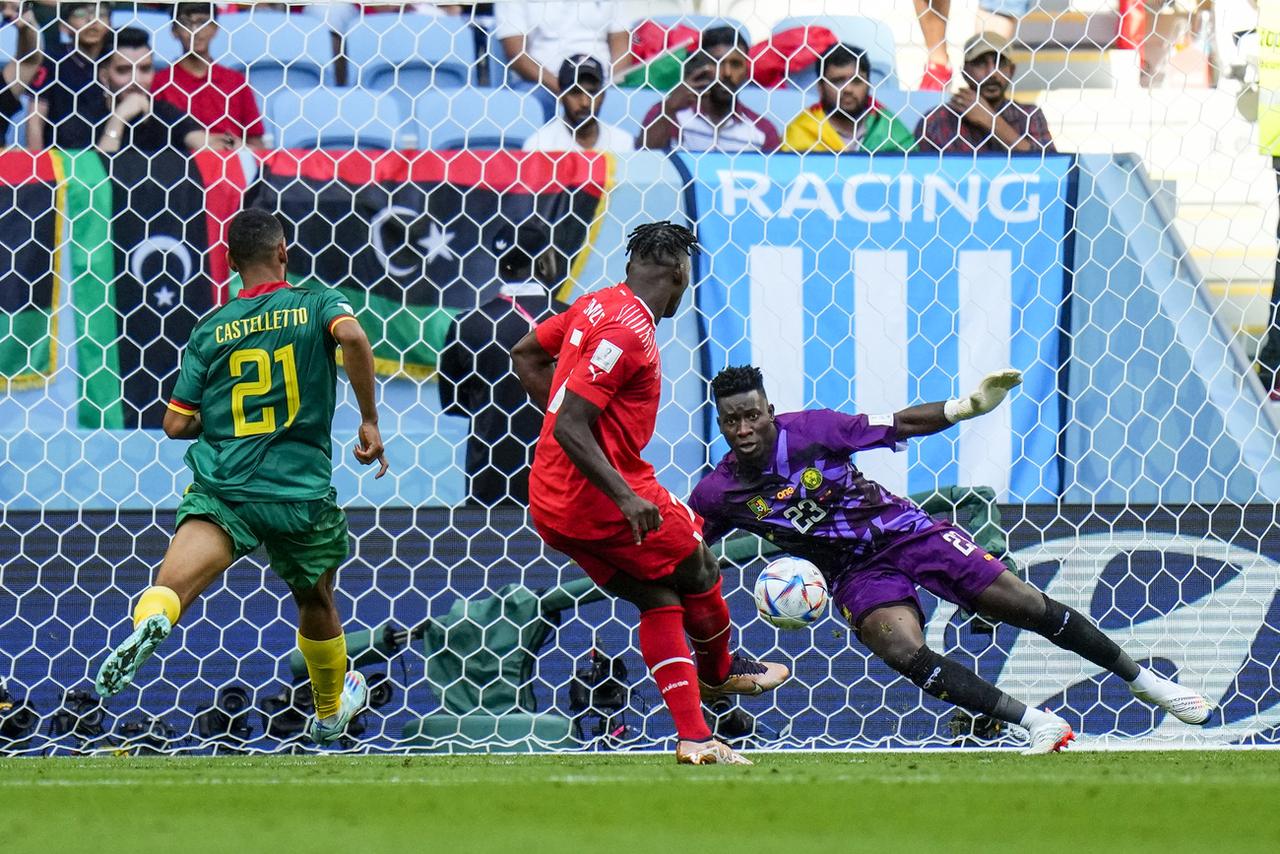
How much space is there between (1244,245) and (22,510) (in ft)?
15.7

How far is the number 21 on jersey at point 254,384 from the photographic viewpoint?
401 cm

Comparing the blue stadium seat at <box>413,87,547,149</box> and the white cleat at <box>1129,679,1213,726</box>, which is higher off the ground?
the blue stadium seat at <box>413,87,547,149</box>

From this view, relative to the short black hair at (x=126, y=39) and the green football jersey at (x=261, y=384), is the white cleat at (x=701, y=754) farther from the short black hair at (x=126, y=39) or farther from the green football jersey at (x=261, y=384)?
the short black hair at (x=126, y=39)

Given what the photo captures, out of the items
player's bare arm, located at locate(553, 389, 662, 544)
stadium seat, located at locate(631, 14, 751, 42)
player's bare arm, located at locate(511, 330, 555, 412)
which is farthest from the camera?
stadium seat, located at locate(631, 14, 751, 42)

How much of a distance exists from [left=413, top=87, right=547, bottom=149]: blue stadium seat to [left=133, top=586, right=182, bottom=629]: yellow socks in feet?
10.5

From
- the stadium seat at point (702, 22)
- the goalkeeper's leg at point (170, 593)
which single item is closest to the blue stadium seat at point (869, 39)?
the stadium seat at point (702, 22)

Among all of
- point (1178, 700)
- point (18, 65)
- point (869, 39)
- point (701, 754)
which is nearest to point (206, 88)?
point (18, 65)

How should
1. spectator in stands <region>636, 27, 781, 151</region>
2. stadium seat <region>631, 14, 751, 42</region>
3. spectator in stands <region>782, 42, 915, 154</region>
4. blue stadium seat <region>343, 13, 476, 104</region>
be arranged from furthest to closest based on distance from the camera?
1. blue stadium seat <region>343, 13, 476, 104</region>
2. stadium seat <region>631, 14, 751, 42</region>
3. spectator in stands <region>636, 27, 781, 151</region>
4. spectator in stands <region>782, 42, 915, 154</region>

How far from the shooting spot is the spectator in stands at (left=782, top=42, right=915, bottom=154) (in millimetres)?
6070

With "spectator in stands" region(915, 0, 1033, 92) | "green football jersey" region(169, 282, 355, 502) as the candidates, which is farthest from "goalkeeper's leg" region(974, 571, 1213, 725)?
"spectator in stands" region(915, 0, 1033, 92)

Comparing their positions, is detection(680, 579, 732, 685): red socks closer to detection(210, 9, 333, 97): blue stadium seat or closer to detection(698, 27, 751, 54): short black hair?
detection(698, 27, 751, 54): short black hair

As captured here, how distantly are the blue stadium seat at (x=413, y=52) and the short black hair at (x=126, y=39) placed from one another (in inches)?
45.4

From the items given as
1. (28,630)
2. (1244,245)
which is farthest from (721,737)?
(1244,245)

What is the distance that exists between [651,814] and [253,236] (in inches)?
94.2
